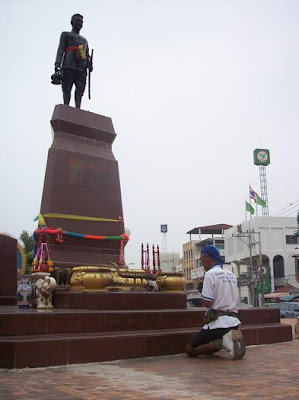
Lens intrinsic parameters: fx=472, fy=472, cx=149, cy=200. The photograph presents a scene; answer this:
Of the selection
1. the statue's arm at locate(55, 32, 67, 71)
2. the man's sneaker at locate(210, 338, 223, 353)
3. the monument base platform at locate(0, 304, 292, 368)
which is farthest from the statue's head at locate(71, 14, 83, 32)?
the man's sneaker at locate(210, 338, 223, 353)

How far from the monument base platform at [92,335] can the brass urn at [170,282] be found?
1.06 meters

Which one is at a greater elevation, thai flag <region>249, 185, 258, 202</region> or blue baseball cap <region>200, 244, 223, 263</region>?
thai flag <region>249, 185, 258, 202</region>

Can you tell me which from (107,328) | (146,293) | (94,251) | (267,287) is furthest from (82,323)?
(267,287)

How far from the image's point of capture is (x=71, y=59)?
1090cm

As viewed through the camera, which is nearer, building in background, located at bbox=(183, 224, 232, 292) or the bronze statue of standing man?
the bronze statue of standing man

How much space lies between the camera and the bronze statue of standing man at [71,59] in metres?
10.8

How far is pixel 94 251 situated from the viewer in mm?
9633

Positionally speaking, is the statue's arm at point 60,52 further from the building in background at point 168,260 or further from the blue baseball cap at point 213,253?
the building in background at point 168,260

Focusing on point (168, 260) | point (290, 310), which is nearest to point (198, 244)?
point (168, 260)

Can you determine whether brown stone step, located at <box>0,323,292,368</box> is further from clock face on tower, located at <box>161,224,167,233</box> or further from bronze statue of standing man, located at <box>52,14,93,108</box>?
clock face on tower, located at <box>161,224,167,233</box>

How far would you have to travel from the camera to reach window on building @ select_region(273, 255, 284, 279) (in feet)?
152

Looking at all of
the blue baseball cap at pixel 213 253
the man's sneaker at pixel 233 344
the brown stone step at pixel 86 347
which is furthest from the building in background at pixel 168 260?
the man's sneaker at pixel 233 344

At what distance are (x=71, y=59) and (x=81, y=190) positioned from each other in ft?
10.8

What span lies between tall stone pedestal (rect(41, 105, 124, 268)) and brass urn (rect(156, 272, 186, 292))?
74.8 inches
